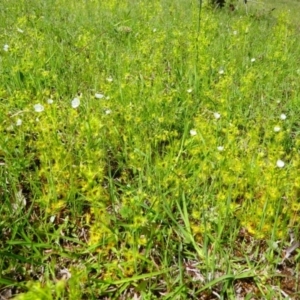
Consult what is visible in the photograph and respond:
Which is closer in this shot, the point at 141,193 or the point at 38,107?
the point at 141,193

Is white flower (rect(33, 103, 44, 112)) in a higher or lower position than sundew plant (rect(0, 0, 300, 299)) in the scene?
higher

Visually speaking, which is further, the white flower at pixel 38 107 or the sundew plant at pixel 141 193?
the white flower at pixel 38 107

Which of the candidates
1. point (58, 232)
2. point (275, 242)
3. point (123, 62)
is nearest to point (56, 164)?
point (58, 232)

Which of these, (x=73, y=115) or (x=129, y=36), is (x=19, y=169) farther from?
(x=129, y=36)

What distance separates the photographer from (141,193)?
1.92m

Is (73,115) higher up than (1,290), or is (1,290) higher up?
(73,115)

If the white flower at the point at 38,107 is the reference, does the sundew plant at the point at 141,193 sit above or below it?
below

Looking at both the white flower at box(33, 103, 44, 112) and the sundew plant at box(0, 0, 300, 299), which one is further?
the white flower at box(33, 103, 44, 112)

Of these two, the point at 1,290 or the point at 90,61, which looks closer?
the point at 1,290

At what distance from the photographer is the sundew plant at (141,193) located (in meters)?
1.79

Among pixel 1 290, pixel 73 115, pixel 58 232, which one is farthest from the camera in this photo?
pixel 73 115

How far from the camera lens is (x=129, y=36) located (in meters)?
4.60

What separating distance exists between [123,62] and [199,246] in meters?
2.34

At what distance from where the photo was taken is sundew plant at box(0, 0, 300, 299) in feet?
5.89
